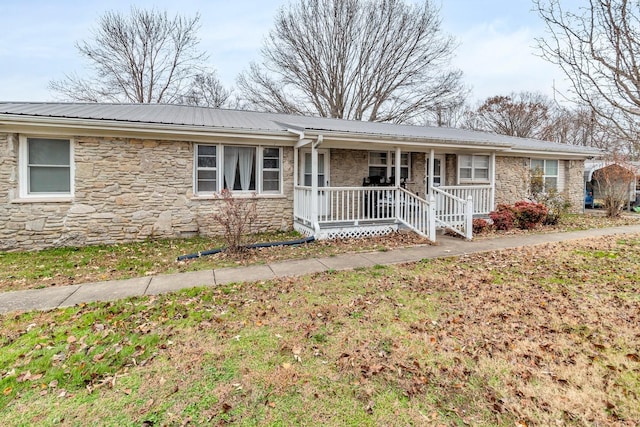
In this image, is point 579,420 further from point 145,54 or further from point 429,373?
point 145,54

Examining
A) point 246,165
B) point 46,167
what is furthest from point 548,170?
point 46,167

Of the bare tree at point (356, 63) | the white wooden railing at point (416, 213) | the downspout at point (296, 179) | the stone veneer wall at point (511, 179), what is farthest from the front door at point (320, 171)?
the bare tree at point (356, 63)

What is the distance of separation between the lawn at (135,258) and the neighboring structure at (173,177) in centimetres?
52

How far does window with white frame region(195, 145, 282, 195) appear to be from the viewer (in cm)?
861

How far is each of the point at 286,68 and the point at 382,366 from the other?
20996 mm

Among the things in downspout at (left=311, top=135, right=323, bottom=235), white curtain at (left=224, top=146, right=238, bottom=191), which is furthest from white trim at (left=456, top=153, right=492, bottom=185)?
white curtain at (left=224, top=146, right=238, bottom=191)

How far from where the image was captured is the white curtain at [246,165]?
8945mm

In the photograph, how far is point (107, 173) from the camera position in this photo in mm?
7648

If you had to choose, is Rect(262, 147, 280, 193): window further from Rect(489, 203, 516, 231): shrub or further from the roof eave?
Rect(489, 203, 516, 231): shrub

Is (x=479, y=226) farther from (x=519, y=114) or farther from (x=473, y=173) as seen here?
(x=519, y=114)

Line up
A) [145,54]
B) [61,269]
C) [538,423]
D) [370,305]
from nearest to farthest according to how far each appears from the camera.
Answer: [538,423]
[370,305]
[61,269]
[145,54]

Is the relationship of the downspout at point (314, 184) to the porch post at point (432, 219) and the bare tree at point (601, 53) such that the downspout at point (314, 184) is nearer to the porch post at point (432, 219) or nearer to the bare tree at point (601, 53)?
the porch post at point (432, 219)

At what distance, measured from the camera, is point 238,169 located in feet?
29.3

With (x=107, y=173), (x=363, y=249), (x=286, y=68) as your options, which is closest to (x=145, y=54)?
(x=286, y=68)
